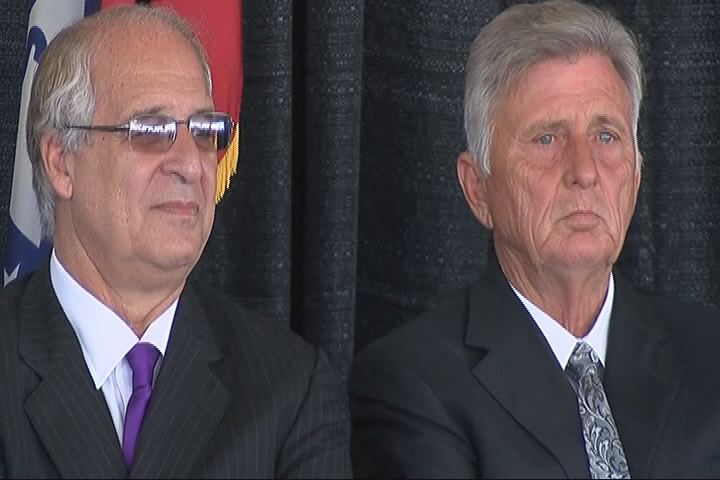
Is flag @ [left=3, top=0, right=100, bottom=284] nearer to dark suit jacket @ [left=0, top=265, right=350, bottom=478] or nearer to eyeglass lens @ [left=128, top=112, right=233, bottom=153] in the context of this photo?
dark suit jacket @ [left=0, top=265, right=350, bottom=478]

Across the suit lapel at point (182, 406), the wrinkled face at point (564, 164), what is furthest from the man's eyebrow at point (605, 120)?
the suit lapel at point (182, 406)

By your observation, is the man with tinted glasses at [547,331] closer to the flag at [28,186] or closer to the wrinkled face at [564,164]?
the wrinkled face at [564,164]

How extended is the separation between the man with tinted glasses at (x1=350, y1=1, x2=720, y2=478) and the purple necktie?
0.36 m

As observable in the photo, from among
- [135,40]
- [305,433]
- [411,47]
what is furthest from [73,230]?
[411,47]

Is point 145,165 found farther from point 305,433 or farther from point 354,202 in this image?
point 354,202

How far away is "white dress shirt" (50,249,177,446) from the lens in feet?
8.80

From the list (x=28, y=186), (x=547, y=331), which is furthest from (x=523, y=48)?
(x=28, y=186)

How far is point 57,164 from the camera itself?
9.16 feet

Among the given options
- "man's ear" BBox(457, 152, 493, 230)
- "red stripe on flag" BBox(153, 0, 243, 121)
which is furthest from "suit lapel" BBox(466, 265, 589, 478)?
"red stripe on flag" BBox(153, 0, 243, 121)

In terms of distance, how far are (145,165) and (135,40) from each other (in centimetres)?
20

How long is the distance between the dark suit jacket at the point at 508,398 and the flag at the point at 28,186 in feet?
2.48

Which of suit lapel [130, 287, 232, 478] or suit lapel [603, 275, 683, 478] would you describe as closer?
suit lapel [130, 287, 232, 478]

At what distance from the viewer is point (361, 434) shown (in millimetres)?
2842

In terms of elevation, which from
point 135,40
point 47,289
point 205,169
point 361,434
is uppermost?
point 135,40
